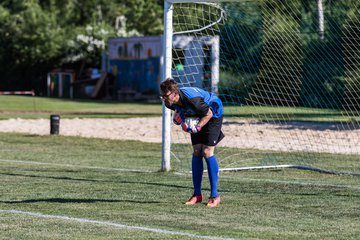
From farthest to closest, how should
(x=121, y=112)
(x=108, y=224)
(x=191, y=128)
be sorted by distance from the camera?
(x=121, y=112) → (x=191, y=128) → (x=108, y=224)

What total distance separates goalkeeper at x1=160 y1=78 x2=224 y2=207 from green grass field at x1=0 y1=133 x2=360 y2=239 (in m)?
0.35

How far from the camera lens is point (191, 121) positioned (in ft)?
33.7

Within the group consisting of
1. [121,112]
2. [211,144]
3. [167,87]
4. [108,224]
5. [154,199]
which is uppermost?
[167,87]

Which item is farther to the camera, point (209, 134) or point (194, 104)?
point (209, 134)

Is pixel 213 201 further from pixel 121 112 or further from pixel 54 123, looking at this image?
pixel 121 112

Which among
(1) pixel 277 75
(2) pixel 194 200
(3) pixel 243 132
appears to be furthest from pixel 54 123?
(2) pixel 194 200

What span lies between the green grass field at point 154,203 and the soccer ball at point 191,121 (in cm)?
97

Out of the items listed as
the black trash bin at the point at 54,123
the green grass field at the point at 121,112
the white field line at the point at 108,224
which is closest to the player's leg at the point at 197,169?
the white field line at the point at 108,224

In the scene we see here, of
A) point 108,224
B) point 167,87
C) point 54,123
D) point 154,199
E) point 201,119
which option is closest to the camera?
point 108,224

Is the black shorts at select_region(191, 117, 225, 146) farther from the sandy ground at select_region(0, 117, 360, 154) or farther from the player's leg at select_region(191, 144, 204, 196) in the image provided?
the sandy ground at select_region(0, 117, 360, 154)

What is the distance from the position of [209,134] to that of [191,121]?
1.31 feet

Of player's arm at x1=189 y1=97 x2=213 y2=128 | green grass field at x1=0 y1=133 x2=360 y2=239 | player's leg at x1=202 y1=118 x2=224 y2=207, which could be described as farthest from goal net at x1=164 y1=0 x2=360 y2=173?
player's arm at x1=189 y1=97 x2=213 y2=128

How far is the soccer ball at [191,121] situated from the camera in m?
10.2

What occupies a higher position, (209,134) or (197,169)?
(209,134)
